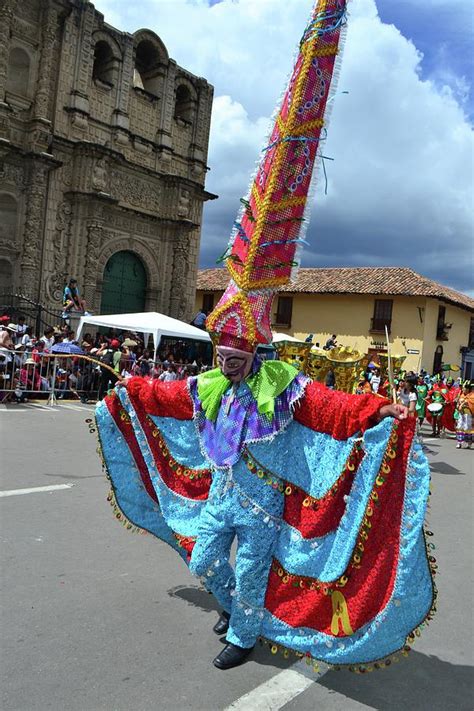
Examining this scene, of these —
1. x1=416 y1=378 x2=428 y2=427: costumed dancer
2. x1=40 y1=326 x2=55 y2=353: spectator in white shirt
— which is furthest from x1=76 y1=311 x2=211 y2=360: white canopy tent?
x1=416 y1=378 x2=428 y2=427: costumed dancer

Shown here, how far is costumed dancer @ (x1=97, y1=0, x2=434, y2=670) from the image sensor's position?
2.61 m

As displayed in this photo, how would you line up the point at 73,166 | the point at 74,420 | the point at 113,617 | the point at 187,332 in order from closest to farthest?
the point at 113,617, the point at 74,420, the point at 187,332, the point at 73,166

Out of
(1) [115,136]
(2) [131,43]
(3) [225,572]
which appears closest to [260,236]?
(3) [225,572]

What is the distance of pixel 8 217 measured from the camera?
1786 cm

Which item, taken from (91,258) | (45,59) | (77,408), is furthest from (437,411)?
(45,59)

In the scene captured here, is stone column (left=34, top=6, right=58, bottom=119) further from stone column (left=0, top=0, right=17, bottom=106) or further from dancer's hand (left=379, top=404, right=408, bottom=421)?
dancer's hand (left=379, top=404, right=408, bottom=421)

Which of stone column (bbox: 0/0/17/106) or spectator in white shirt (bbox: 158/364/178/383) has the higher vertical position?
stone column (bbox: 0/0/17/106)

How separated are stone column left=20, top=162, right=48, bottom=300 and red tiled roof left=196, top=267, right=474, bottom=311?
11.9 meters

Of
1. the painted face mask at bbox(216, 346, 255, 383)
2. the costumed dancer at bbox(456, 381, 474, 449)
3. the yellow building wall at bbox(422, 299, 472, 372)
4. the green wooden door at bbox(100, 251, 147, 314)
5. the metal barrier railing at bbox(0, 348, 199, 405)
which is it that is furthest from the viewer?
the yellow building wall at bbox(422, 299, 472, 372)

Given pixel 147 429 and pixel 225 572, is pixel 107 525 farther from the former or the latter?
pixel 225 572

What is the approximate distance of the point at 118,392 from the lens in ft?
11.8

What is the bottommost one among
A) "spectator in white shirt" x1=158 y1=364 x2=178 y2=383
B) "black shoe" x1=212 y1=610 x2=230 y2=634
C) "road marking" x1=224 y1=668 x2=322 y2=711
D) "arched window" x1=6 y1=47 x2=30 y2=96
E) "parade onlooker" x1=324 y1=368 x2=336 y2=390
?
"road marking" x1=224 y1=668 x2=322 y2=711

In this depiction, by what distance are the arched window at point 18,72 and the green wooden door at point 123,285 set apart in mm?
5891

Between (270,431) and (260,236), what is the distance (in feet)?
3.24
